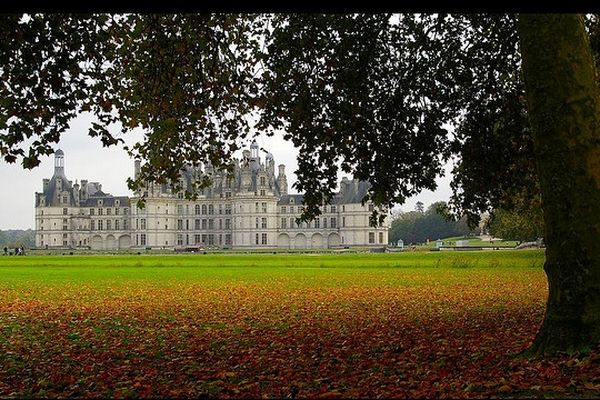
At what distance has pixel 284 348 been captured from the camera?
6953mm

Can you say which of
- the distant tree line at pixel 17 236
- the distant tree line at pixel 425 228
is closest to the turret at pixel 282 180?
the distant tree line at pixel 425 228

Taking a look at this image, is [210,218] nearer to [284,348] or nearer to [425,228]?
[425,228]

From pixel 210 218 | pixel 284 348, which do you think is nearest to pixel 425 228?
pixel 210 218

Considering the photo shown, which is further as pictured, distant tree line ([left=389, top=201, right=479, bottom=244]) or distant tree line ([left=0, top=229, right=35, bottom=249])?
distant tree line ([left=0, top=229, right=35, bottom=249])

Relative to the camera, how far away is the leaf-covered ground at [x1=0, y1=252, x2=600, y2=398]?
4828 millimetres

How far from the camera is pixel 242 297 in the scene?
1446cm

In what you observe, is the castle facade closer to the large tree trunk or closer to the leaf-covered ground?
the leaf-covered ground

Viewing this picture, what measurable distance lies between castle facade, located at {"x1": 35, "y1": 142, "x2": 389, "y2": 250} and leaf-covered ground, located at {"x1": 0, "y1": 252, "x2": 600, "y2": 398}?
8449 cm

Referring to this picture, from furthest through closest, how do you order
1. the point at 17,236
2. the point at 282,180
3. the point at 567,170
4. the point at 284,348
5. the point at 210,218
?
the point at 17,236, the point at 282,180, the point at 210,218, the point at 284,348, the point at 567,170

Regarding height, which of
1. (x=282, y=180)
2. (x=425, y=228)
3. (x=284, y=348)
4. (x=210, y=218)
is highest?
(x=282, y=180)

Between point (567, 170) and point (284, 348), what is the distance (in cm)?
340

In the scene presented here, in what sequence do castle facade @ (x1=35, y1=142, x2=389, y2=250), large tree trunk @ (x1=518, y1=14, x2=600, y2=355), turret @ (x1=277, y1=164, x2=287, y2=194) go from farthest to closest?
turret @ (x1=277, y1=164, x2=287, y2=194)
castle facade @ (x1=35, y1=142, x2=389, y2=250)
large tree trunk @ (x1=518, y1=14, x2=600, y2=355)

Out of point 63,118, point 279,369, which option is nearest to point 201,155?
point 63,118

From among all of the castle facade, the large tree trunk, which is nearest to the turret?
Result: the castle facade
